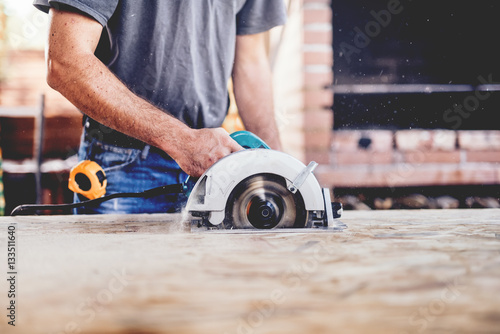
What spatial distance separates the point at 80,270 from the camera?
43 cm

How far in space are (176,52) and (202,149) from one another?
1.40ft

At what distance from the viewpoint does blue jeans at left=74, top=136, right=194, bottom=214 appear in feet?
3.68

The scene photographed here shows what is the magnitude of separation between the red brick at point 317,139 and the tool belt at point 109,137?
0.98 meters

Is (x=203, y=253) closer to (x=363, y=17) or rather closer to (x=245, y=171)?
(x=245, y=171)

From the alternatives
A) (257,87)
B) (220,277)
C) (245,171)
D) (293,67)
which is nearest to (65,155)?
(293,67)

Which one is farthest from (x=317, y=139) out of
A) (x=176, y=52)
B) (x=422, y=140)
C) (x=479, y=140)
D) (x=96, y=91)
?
(x=96, y=91)

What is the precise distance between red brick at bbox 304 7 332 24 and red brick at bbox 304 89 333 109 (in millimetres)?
321

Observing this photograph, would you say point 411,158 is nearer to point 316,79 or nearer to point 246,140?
point 316,79

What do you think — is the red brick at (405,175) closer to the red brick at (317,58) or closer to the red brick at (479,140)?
the red brick at (479,140)

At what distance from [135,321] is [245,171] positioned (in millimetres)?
406

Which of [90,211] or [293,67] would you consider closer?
[90,211]

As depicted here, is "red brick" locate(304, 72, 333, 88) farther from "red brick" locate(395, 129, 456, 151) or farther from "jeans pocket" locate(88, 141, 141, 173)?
"jeans pocket" locate(88, 141, 141, 173)

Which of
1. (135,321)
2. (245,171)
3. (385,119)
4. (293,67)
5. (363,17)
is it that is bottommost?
(135,321)

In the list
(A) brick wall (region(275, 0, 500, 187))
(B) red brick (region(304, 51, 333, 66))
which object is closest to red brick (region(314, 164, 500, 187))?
(A) brick wall (region(275, 0, 500, 187))
